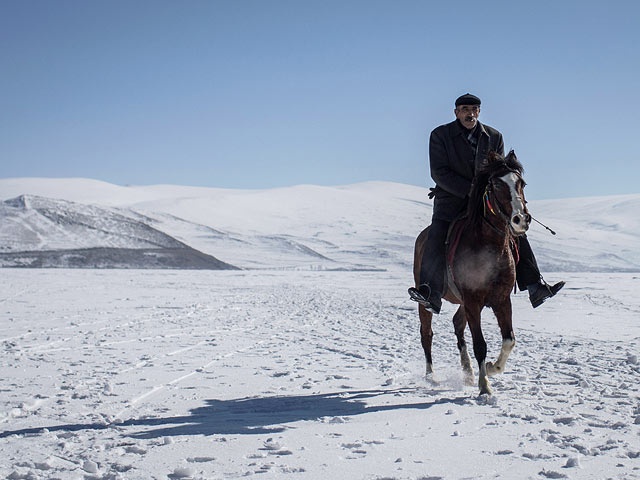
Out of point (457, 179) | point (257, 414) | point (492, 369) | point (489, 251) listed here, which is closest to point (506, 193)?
point (489, 251)

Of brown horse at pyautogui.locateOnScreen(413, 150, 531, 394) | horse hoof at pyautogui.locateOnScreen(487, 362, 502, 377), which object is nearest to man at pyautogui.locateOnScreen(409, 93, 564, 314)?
brown horse at pyautogui.locateOnScreen(413, 150, 531, 394)

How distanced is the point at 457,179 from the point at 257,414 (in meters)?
2.84

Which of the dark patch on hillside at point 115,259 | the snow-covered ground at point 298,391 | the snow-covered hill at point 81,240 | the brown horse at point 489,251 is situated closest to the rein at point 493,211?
the brown horse at point 489,251

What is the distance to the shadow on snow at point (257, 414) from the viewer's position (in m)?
4.51

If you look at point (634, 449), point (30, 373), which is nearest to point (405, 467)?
point (634, 449)

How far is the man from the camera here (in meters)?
6.32

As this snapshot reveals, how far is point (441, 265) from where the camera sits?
6391 millimetres

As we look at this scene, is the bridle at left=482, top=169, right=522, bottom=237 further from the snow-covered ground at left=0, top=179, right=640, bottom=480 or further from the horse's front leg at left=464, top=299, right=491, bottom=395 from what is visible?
the snow-covered ground at left=0, top=179, right=640, bottom=480

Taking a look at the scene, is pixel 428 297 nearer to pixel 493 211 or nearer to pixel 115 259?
pixel 493 211

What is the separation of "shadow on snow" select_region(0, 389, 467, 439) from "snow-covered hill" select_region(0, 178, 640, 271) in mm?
34643

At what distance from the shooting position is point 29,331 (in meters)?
10.4

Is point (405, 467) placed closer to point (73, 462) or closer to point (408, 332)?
point (73, 462)

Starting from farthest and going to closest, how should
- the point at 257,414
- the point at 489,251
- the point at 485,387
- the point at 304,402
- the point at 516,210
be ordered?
the point at 489,251 < the point at 485,387 < the point at 304,402 < the point at 516,210 < the point at 257,414

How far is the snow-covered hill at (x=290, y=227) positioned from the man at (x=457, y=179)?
33.9 meters
